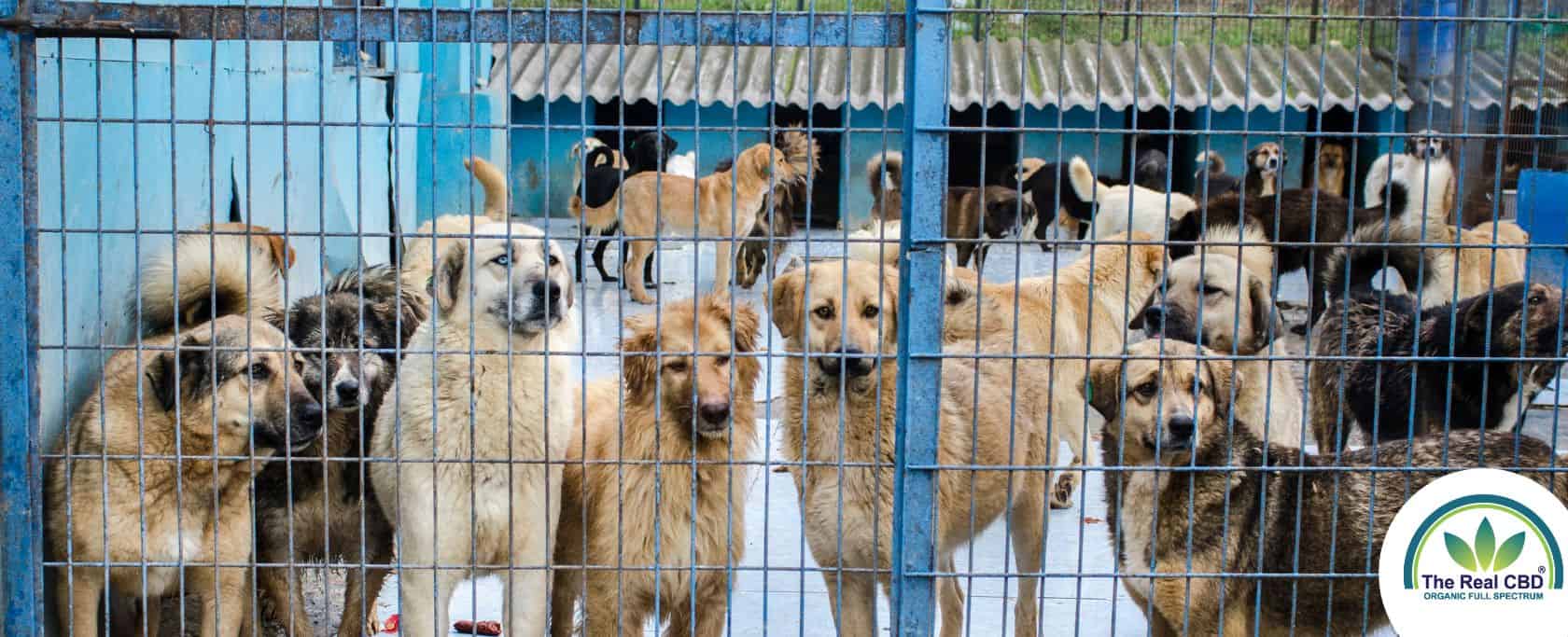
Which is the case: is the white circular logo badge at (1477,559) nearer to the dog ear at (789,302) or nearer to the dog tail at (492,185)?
the dog ear at (789,302)

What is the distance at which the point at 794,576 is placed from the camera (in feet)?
17.4

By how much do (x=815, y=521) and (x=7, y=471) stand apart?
1975 millimetres

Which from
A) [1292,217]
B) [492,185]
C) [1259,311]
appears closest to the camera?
[1259,311]

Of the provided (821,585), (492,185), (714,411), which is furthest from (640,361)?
(492,185)

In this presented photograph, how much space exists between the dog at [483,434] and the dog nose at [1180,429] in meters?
1.61

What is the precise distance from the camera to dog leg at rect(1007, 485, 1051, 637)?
14.6 feet

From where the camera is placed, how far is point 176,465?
3635mm

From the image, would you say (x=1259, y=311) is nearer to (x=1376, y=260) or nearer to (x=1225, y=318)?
(x=1225, y=318)

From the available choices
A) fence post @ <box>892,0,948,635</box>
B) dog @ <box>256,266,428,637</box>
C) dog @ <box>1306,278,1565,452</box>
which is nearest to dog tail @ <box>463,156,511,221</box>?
dog @ <box>256,266,428,637</box>

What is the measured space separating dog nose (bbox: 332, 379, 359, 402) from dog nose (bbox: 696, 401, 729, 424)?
95 cm

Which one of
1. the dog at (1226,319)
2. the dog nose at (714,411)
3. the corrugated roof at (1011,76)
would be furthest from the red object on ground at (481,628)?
the corrugated roof at (1011,76)

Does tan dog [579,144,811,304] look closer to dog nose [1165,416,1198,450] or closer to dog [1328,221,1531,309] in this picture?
dog [1328,221,1531,309]

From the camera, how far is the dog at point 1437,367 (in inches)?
201

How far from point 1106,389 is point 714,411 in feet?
3.72
